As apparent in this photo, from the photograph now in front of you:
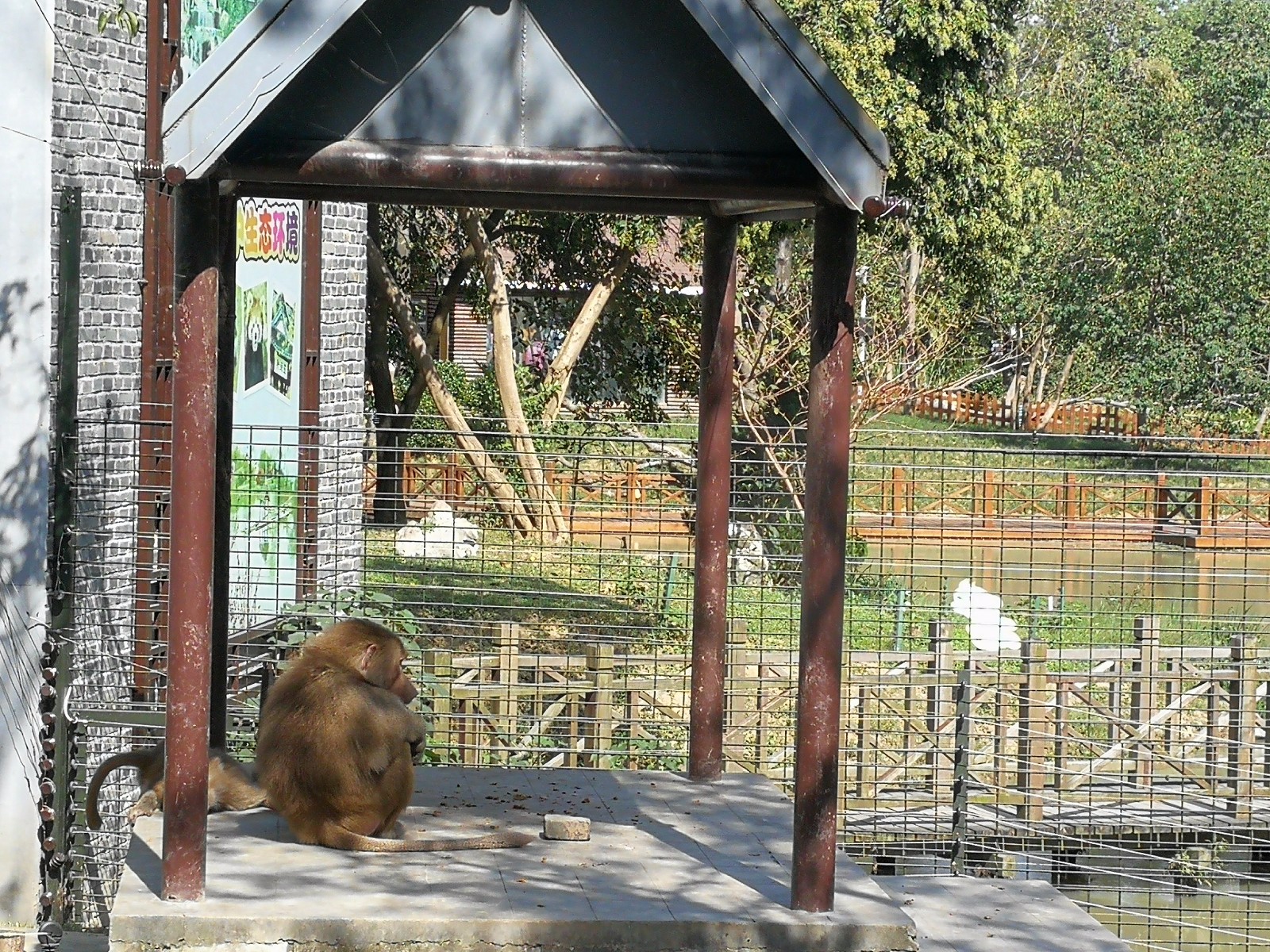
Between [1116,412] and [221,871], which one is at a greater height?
[1116,412]

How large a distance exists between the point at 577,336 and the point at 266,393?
1031 cm

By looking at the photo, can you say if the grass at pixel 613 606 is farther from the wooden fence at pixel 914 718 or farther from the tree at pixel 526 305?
the tree at pixel 526 305

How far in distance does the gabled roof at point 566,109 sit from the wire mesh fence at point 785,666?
267cm

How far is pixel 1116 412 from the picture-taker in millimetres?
36781

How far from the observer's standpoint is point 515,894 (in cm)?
504

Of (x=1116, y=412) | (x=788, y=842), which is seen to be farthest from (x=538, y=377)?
(x=788, y=842)

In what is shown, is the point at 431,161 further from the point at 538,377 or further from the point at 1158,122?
the point at 1158,122

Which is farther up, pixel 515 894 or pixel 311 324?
pixel 311 324

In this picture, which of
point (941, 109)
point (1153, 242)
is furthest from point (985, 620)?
point (1153, 242)

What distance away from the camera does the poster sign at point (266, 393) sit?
11141mm

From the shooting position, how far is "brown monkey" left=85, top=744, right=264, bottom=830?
5.98 metres

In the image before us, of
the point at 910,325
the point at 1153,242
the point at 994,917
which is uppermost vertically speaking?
the point at 1153,242

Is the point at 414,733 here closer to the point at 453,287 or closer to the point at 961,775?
the point at 961,775

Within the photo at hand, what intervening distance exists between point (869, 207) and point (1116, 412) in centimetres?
3356
